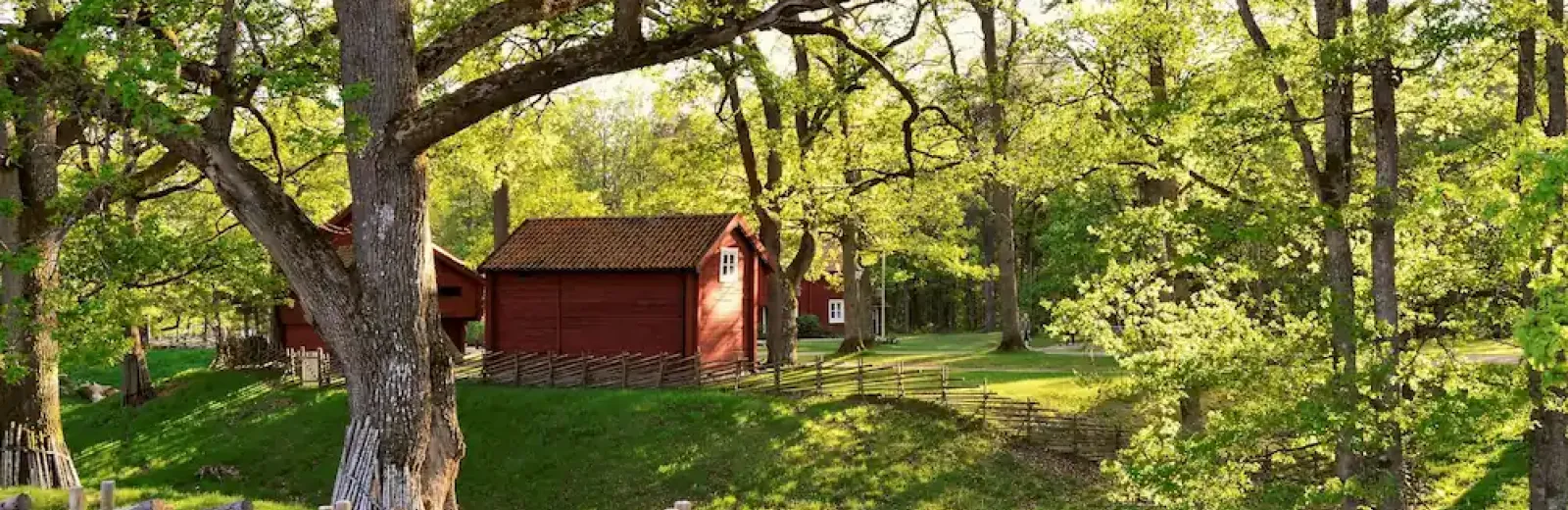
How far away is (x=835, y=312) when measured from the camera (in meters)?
62.7

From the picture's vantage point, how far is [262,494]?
74.7 ft

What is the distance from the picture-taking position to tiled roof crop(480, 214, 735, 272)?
29.6 meters

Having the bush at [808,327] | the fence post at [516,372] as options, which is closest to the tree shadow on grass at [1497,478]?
the fence post at [516,372]

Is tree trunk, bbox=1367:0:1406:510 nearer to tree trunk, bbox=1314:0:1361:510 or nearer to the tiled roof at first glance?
tree trunk, bbox=1314:0:1361:510

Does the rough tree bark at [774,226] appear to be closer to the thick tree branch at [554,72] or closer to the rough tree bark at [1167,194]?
the rough tree bark at [1167,194]

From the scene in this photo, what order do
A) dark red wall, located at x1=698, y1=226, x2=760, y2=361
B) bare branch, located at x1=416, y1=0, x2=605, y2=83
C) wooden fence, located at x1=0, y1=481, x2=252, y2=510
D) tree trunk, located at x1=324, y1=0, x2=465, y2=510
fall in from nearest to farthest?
wooden fence, located at x1=0, y1=481, x2=252, y2=510, tree trunk, located at x1=324, y1=0, x2=465, y2=510, bare branch, located at x1=416, y1=0, x2=605, y2=83, dark red wall, located at x1=698, y1=226, x2=760, y2=361

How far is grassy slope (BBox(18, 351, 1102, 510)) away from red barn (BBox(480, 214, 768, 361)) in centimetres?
309

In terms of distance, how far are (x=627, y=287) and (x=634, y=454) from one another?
26.1 feet

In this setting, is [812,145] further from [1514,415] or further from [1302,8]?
[1514,415]

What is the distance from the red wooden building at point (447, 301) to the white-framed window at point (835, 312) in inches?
1128

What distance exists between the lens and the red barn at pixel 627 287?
29.4m

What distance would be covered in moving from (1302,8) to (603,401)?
1654 centimetres

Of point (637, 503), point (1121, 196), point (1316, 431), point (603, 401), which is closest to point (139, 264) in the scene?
point (637, 503)

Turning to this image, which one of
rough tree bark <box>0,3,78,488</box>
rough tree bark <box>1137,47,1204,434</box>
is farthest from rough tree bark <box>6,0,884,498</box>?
rough tree bark <box>1137,47,1204,434</box>
